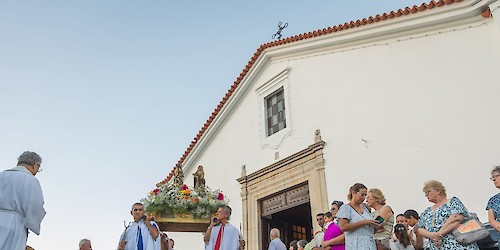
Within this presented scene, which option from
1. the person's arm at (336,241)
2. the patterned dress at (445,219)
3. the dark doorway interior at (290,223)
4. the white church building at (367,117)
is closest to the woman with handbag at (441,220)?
the patterned dress at (445,219)

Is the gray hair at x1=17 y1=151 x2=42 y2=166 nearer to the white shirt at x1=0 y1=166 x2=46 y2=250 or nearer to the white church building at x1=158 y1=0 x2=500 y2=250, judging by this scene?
the white shirt at x1=0 y1=166 x2=46 y2=250

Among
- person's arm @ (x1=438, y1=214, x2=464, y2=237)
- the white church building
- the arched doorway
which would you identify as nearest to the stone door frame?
the white church building

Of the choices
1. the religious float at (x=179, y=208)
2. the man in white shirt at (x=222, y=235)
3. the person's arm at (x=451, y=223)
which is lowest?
the person's arm at (x=451, y=223)

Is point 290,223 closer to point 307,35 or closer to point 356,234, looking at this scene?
point 307,35

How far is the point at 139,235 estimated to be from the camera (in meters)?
6.00

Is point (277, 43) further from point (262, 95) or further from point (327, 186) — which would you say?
point (327, 186)

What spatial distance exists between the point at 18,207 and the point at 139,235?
1883mm

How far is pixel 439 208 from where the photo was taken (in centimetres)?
427

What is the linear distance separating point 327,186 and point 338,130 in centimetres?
121

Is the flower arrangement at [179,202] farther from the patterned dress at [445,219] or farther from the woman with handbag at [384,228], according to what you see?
the patterned dress at [445,219]

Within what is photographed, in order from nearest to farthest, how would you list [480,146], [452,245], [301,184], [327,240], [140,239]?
[452,245] < [327,240] < [140,239] < [480,146] < [301,184]

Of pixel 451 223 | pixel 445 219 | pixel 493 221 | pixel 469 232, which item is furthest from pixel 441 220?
pixel 493 221

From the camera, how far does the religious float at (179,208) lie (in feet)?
25.2

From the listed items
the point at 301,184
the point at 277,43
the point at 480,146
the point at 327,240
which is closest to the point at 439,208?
the point at 327,240
